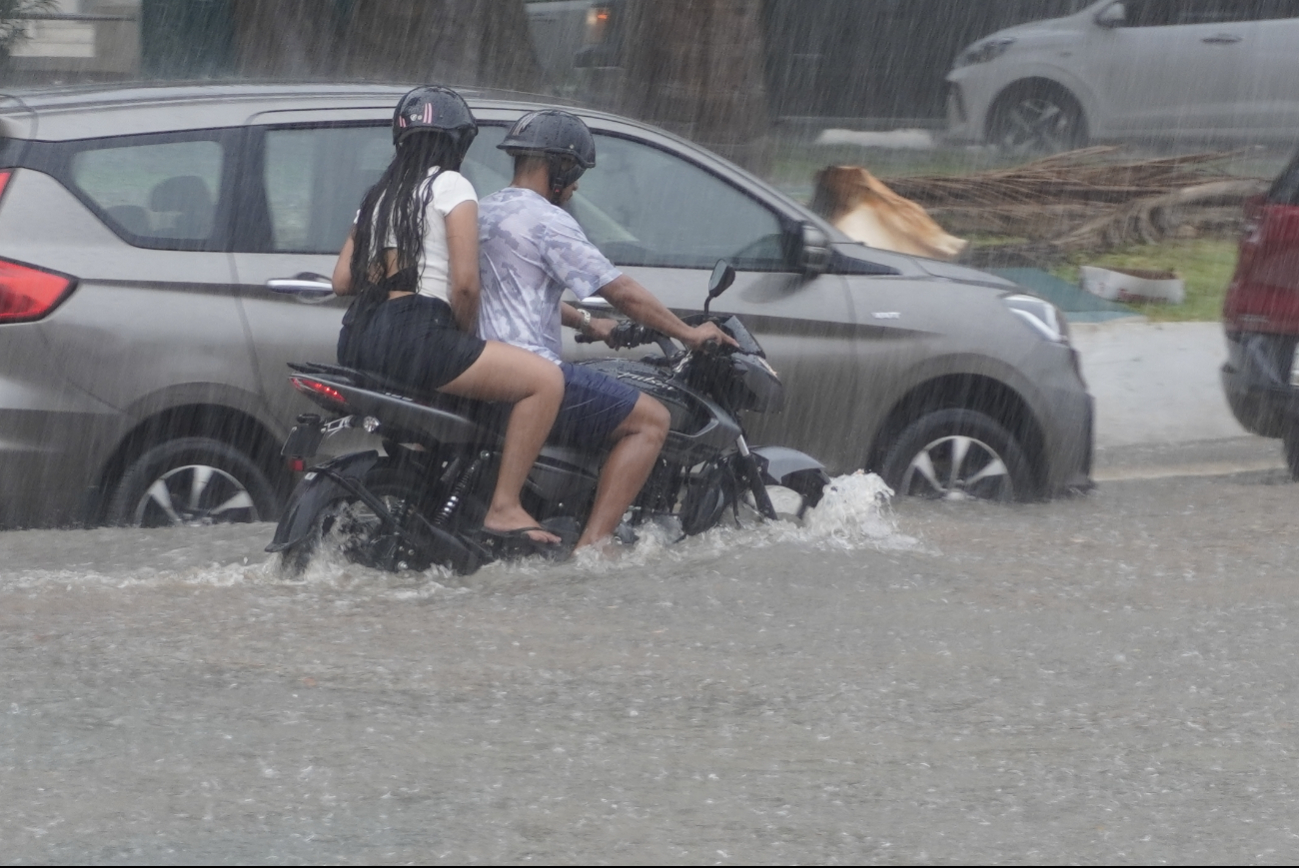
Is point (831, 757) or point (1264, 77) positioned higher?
point (1264, 77)

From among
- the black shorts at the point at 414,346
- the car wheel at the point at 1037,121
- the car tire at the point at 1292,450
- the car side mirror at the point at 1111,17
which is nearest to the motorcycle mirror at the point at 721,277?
the black shorts at the point at 414,346

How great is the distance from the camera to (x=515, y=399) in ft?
19.1

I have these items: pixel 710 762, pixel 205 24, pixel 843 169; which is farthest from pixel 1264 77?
pixel 710 762

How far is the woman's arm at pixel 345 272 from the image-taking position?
19.2 feet

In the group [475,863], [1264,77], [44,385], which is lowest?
[475,863]

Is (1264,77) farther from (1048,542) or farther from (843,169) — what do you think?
(1048,542)

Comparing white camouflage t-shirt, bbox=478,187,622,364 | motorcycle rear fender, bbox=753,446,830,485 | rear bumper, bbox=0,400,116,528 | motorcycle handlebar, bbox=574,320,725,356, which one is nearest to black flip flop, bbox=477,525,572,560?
white camouflage t-shirt, bbox=478,187,622,364

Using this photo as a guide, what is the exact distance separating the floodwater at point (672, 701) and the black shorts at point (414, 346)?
66 centimetres

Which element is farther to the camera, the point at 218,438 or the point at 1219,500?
the point at 1219,500

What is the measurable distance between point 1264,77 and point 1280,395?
9.67 metres

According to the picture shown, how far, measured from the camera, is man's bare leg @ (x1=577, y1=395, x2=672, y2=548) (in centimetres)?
602

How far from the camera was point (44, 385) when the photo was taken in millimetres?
6102

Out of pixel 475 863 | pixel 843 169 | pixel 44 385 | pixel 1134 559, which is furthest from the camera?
pixel 843 169

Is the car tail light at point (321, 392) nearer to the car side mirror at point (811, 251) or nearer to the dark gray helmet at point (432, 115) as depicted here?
the dark gray helmet at point (432, 115)
